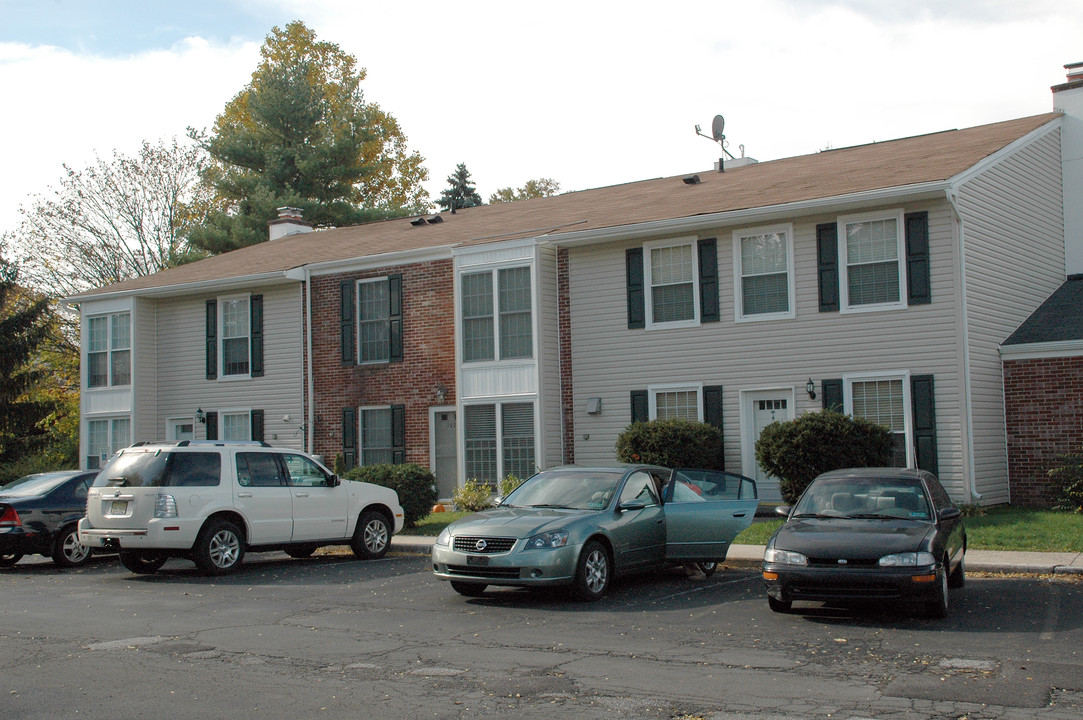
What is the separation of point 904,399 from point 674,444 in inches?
152

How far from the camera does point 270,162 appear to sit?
42.1m

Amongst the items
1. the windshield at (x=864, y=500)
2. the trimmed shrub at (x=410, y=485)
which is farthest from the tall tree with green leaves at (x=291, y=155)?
the windshield at (x=864, y=500)

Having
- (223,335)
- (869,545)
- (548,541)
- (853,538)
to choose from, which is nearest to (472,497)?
(548,541)

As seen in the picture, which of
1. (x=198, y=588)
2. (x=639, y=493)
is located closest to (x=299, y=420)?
(x=198, y=588)

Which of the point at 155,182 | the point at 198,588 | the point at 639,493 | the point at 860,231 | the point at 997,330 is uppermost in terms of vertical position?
the point at 155,182

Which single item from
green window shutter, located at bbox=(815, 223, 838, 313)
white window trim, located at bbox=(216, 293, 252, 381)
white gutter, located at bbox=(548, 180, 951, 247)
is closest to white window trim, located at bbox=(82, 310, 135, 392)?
white window trim, located at bbox=(216, 293, 252, 381)

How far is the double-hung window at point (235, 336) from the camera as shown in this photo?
2544 centimetres

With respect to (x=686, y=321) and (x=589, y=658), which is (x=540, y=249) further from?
(x=589, y=658)

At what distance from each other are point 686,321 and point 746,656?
11916mm

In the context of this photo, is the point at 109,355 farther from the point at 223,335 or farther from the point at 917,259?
the point at 917,259

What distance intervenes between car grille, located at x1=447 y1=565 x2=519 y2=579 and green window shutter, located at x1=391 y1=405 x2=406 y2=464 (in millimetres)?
11698

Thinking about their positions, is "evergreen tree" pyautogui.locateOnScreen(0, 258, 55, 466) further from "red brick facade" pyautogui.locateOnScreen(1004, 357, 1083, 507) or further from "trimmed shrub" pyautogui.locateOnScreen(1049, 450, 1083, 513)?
"trimmed shrub" pyautogui.locateOnScreen(1049, 450, 1083, 513)

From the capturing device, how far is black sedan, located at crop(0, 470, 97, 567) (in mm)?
14797

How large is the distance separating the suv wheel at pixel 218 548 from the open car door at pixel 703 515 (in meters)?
5.73
